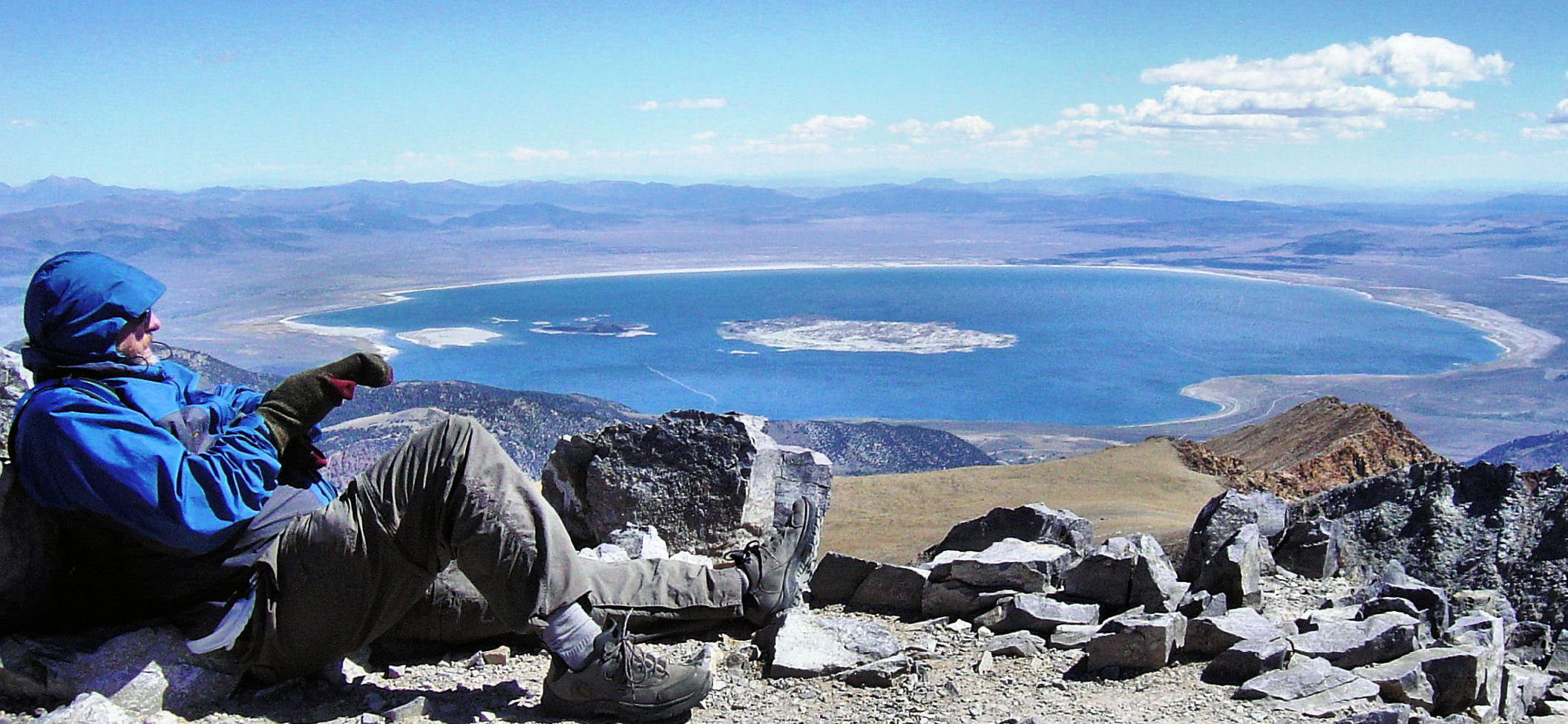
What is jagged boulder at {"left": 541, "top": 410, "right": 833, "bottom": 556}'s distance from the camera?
5484mm

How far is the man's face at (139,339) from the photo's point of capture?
3.00 meters

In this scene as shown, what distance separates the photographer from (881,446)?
38.2m

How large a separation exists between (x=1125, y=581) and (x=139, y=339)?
342 centimetres

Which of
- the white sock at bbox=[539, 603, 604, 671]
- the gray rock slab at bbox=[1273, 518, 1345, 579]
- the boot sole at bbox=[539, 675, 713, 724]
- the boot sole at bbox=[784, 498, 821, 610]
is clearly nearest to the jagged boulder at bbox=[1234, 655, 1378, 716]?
the boot sole at bbox=[784, 498, 821, 610]

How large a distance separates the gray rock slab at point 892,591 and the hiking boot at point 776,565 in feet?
3.02

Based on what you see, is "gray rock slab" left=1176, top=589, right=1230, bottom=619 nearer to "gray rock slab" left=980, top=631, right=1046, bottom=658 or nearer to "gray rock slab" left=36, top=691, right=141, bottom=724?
"gray rock slab" left=980, top=631, right=1046, bottom=658

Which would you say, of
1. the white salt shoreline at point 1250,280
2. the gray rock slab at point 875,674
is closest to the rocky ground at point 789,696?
the gray rock slab at point 875,674

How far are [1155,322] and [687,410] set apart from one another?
9313 centimetres

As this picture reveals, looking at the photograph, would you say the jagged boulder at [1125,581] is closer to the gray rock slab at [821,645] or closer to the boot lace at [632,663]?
the gray rock slab at [821,645]

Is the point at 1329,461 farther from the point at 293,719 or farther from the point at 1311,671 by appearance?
the point at 293,719

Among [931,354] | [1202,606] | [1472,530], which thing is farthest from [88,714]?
[931,354]

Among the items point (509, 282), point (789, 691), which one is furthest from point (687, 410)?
point (509, 282)

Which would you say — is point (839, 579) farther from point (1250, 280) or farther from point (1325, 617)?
point (1250, 280)

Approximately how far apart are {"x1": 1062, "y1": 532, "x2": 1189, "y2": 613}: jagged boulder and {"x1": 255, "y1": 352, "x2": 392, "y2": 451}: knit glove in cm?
277
